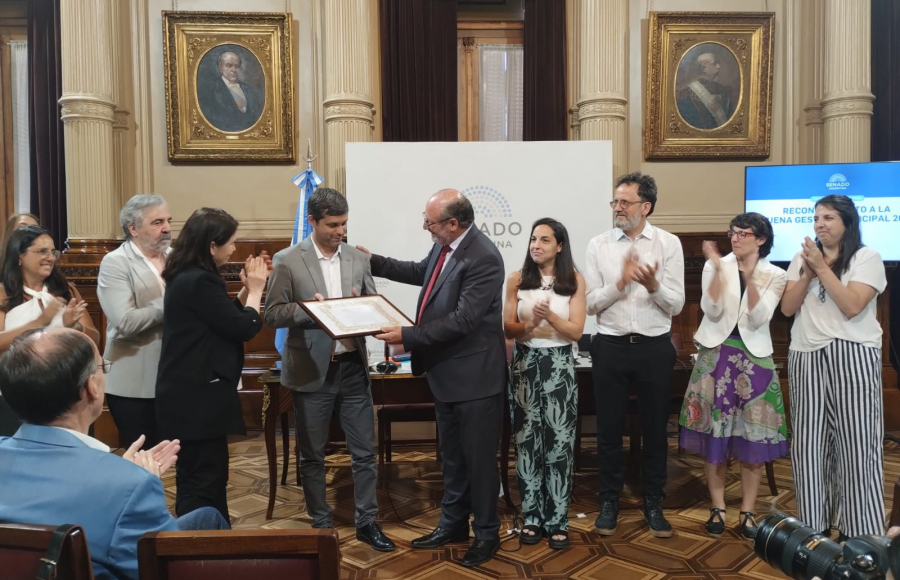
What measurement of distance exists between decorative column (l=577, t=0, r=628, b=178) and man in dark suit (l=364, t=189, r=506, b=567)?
3018 millimetres

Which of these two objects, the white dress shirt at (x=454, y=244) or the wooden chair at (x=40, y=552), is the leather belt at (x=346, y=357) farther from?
the wooden chair at (x=40, y=552)

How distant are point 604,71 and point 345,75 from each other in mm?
2106

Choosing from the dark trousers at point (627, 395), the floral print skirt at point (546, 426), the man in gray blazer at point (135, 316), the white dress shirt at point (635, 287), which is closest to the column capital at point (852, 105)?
the white dress shirt at point (635, 287)

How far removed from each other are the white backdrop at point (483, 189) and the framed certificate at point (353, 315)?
5.58 feet

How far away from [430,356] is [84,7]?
4314 mm

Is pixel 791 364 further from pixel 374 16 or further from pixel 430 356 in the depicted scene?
pixel 374 16

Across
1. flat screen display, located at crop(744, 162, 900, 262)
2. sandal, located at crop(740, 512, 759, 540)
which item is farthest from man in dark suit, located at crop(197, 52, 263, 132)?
sandal, located at crop(740, 512, 759, 540)

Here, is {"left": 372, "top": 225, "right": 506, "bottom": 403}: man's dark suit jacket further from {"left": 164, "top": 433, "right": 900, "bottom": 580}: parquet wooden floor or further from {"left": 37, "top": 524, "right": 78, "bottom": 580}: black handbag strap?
{"left": 37, "top": 524, "right": 78, "bottom": 580}: black handbag strap

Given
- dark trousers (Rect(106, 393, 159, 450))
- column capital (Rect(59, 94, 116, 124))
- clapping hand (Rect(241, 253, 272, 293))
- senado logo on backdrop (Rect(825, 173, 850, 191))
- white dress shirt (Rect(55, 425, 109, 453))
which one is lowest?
dark trousers (Rect(106, 393, 159, 450))

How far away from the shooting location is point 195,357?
8.13ft

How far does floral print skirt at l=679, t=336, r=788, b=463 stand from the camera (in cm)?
318

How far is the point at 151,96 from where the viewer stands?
18.9 feet

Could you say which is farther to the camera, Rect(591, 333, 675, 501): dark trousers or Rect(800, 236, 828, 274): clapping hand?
Rect(591, 333, 675, 501): dark trousers

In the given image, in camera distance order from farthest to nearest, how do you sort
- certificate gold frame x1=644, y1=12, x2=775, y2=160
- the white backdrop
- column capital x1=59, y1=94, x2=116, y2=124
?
certificate gold frame x1=644, y1=12, x2=775, y2=160 < column capital x1=59, y1=94, x2=116, y2=124 < the white backdrop
